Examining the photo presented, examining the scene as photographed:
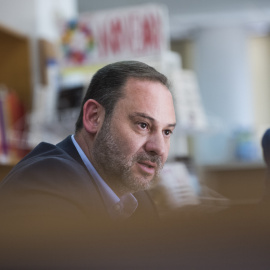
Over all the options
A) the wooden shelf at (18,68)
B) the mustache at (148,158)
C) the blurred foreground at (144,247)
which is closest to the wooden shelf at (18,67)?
the wooden shelf at (18,68)

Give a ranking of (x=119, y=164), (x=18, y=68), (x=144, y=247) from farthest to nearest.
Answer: (x=18, y=68) → (x=119, y=164) → (x=144, y=247)

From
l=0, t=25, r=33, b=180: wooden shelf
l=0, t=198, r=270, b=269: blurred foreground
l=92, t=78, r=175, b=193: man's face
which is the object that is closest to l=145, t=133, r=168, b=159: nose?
l=92, t=78, r=175, b=193: man's face

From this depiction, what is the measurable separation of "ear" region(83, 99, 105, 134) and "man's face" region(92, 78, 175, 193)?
0.03 metres

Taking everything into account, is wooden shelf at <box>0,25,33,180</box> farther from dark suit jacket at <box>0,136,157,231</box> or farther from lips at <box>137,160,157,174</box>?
lips at <box>137,160,157,174</box>

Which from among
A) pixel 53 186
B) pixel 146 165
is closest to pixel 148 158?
pixel 146 165

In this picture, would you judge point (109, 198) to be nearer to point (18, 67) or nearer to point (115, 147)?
point (115, 147)

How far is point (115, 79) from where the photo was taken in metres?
0.57

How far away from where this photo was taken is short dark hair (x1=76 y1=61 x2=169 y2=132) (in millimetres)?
553

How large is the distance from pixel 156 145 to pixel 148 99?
50mm

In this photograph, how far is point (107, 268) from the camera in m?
0.21

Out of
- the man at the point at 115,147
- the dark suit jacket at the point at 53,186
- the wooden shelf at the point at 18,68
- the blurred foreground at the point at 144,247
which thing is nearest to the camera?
the blurred foreground at the point at 144,247

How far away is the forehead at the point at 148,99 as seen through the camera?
520 millimetres

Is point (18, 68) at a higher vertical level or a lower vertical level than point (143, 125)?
lower

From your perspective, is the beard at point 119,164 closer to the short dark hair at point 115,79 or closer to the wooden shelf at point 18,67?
the short dark hair at point 115,79
